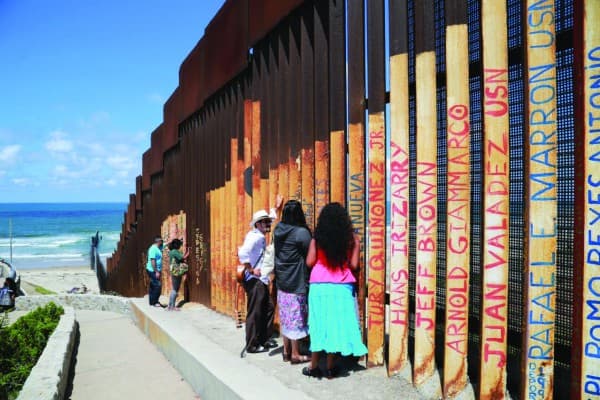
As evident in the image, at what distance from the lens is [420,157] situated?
4078 millimetres

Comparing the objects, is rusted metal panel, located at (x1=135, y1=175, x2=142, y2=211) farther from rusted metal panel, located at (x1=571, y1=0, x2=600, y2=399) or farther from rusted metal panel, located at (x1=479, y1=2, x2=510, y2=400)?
rusted metal panel, located at (x1=571, y1=0, x2=600, y2=399)

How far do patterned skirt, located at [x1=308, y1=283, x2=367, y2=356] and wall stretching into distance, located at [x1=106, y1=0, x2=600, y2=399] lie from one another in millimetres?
198

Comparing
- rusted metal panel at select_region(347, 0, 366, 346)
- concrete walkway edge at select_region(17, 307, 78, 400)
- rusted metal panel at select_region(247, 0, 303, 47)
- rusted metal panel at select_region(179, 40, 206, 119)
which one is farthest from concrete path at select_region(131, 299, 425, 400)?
rusted metal panel at select_region(179, 40, 206, 119)

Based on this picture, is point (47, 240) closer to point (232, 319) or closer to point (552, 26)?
point (232, 319)

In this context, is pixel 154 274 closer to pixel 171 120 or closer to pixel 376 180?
pixel 171 120

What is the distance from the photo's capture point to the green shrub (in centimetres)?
583

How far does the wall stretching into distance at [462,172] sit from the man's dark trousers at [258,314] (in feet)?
3.27

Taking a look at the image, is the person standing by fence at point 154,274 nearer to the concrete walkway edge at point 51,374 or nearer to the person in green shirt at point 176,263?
the person in green shirt at point 176,263

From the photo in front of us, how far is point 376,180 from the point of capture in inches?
180

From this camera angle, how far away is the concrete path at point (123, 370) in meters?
5.81

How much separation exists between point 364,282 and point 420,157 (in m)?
1.32

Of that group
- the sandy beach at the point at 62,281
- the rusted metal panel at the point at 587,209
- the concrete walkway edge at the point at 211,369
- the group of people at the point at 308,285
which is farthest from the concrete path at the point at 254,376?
the sandy beach at the point at 62,281

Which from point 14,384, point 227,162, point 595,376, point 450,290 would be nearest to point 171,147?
point 227,162

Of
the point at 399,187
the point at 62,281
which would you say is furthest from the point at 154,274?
the point at 62,281
